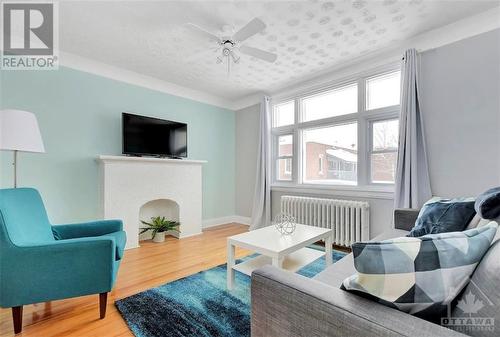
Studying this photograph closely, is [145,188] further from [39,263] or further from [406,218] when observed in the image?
[406,218]

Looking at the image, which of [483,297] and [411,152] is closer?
[483,297]

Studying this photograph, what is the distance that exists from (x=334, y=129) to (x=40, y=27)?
3.81 metres

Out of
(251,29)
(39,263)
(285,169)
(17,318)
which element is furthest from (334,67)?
(17,318)

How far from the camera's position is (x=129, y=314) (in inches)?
66.3

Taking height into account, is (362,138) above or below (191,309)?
above

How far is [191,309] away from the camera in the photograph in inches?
68.8

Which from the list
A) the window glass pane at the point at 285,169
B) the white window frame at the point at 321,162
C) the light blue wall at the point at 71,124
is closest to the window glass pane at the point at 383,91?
the white window frame at the point at 321,162

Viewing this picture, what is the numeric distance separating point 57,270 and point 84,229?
2.06 ft

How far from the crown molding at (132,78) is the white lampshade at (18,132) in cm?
155

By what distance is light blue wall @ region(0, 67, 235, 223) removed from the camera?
8.84ft

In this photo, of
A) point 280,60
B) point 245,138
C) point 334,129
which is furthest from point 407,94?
point 245,138

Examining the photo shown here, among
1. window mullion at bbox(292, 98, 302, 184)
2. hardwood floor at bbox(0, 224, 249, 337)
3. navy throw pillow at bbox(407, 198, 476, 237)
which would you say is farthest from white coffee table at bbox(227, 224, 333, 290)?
window mullion at bbox(292, 98, 302, 184)

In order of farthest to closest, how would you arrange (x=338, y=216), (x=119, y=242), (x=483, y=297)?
(x=338, y=216) → (x=119, y=242) → (x=483, y=297)

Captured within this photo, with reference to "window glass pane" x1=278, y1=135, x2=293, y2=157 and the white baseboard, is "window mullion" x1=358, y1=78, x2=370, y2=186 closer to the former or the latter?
"window glass pane" x1=278, y1=135, x2=293, y2=157
